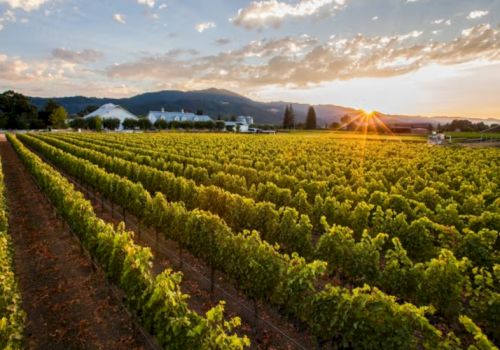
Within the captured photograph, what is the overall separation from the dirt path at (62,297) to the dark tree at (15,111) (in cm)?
12828

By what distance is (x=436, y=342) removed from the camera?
4.99 meters

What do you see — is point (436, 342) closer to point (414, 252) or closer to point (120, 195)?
point (414, 252)

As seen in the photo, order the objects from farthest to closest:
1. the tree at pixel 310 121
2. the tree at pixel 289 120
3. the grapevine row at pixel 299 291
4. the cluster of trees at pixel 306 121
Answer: the tree at pixel 289 120, the cluster of trees at pixel 306 121, the tree at pixel 310 121, the grapevine row at pixel 299 291

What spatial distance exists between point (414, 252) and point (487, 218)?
2.76 m

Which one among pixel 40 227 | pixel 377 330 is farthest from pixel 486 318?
pixel 40 227

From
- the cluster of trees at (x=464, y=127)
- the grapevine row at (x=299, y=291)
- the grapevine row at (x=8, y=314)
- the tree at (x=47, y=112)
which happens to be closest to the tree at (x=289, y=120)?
the cluster of trees at (x=464, y=127)

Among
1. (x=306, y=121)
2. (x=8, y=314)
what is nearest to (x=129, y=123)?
(x=306, y=121)

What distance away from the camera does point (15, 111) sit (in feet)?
390

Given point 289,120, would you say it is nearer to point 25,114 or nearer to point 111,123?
→ point 111,123

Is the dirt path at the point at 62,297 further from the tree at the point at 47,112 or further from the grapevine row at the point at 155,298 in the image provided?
the tree at the point at 47,112

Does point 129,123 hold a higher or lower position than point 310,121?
lower

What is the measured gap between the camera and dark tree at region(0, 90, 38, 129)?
380 ft

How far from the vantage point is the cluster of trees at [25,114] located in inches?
4491

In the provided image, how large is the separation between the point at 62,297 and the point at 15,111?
141 metres
